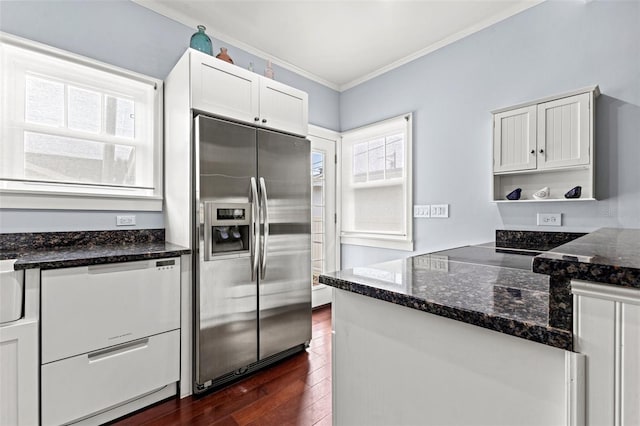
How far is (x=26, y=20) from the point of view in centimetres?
184

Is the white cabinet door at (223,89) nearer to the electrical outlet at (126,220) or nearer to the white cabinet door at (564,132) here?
the electrical outlet at (126,220)

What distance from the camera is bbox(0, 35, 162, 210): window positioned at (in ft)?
5.97

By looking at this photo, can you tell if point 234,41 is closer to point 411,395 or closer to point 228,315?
point 228,315

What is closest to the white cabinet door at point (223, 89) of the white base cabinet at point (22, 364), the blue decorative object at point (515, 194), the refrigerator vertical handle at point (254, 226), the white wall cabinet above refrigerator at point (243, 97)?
the white wall cabinet above refrigerator at point (243, 97)

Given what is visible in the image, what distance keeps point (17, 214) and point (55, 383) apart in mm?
1040

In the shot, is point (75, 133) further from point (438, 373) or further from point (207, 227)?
point (438, 373)

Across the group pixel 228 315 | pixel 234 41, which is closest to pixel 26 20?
pixel 234 41

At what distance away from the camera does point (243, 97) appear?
2154 mm

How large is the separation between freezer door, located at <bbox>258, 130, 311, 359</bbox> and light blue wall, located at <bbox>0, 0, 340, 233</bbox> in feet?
2.95

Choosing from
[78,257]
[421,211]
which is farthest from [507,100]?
[78,257]

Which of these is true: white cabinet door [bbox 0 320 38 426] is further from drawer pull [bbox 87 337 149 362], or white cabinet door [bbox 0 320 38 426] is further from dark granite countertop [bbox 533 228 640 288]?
dark granite countertop [bbox 533 228 640 288]

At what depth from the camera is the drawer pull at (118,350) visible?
1591mm

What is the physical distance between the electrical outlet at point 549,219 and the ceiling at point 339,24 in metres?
1.61

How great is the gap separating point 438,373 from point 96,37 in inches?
111
